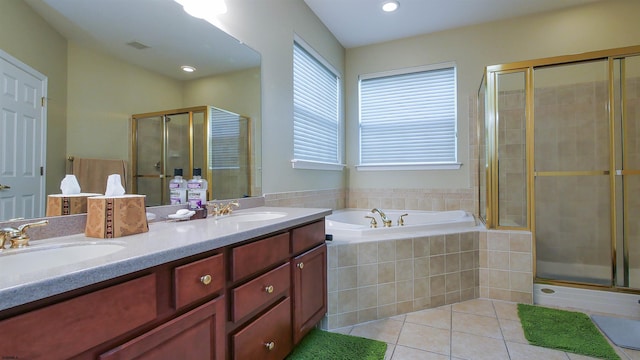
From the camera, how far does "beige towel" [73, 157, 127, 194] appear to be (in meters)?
1.20

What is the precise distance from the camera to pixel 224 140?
1942 millimetres

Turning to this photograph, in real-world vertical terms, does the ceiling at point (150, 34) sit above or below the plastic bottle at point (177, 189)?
above

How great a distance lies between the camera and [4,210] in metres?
0.98

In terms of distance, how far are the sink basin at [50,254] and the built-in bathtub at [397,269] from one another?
1304mm

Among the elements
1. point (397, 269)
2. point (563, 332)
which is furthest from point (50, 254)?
point (563, 332)

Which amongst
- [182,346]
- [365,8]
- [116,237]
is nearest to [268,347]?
A: [182,346]

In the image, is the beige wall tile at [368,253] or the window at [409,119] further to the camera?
the window at [409,119]

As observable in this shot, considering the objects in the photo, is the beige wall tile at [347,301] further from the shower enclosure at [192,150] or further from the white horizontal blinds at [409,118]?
the white horizontal blinds at [409,118]

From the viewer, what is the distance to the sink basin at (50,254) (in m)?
0.85

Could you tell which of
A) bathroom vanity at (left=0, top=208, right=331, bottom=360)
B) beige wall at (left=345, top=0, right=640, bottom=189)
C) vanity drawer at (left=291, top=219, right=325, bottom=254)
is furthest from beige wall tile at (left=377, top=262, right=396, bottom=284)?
beige wall at (left=345, top=0, right=640, bottom=189)

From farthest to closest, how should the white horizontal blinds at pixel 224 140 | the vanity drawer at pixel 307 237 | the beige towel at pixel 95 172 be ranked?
the white horizontal blinds at pixel 224 140, the vanity drawer at pixel 307 237, the beige towel at pixel 95 172

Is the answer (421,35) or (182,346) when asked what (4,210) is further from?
(421,35)

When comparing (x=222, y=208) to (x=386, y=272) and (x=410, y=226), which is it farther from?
(x=410, y=226)

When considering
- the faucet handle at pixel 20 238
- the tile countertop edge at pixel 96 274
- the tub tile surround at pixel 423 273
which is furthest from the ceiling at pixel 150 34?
the tub tile surround at pixel 423 273
